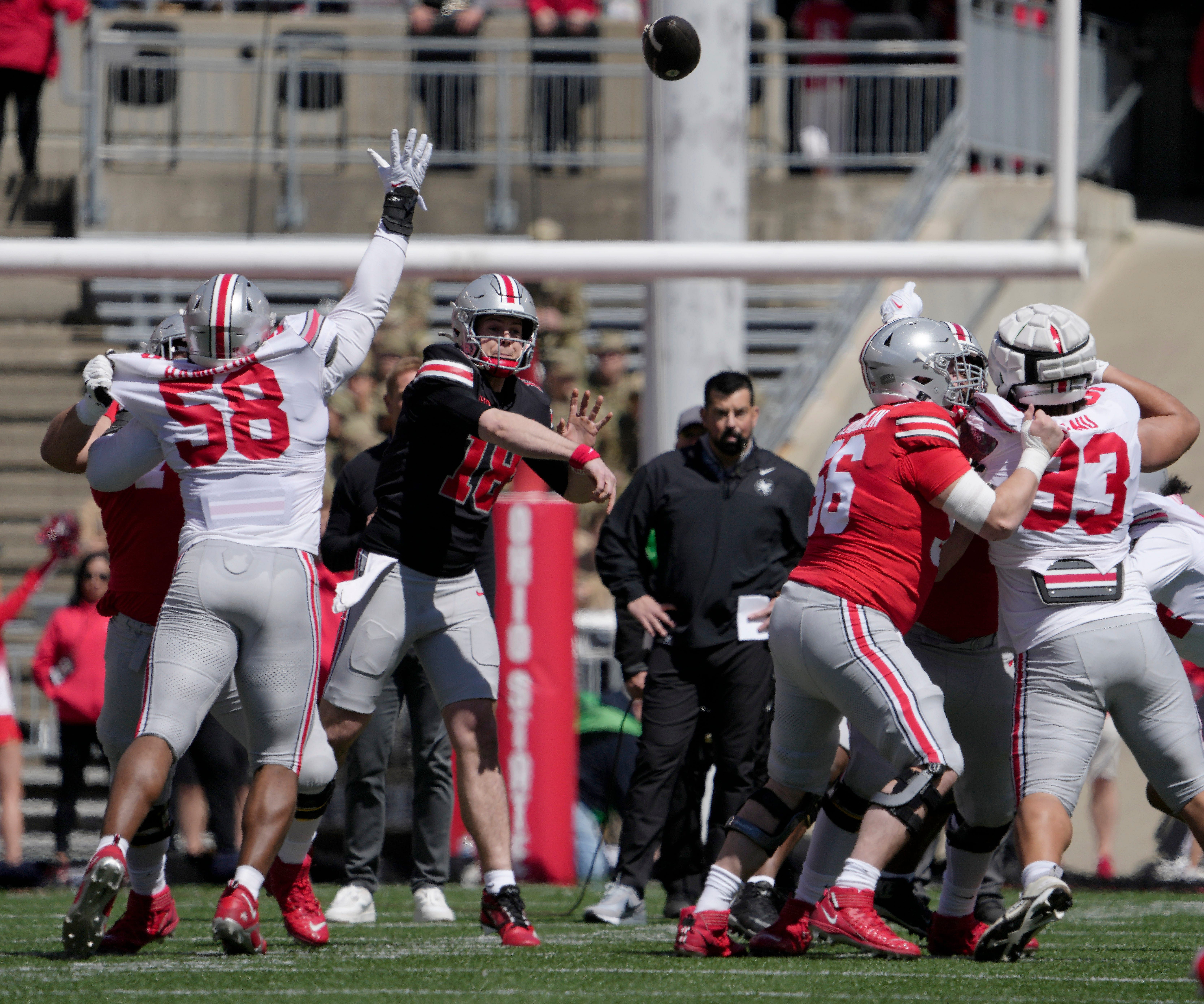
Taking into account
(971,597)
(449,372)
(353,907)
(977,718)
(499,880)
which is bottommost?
(353,907)

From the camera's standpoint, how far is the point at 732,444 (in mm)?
6941

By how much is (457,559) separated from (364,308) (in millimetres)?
840

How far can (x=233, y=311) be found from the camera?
16.6 feet

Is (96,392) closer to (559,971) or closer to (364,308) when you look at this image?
(364,308)

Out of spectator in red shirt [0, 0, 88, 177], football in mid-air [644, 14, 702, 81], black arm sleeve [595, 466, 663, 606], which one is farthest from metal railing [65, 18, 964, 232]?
black arm sleeve [595, 466, 663, 606]

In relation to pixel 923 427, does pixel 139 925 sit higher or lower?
lower

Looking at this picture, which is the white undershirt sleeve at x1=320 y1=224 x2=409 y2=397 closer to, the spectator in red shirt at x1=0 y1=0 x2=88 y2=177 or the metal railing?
the spectator in red shirt at x1=0 y1=0 x2=88 y2=177

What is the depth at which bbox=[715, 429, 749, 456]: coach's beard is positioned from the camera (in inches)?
273

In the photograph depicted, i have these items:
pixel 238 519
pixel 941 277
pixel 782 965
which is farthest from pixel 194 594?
pixel 941 277

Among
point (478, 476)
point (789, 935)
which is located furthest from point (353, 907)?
point (789, 935)

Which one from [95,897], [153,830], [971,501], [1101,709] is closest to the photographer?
[95,897]

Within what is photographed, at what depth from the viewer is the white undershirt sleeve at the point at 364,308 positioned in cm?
529

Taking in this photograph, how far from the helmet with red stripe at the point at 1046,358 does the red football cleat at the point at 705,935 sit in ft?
5.58

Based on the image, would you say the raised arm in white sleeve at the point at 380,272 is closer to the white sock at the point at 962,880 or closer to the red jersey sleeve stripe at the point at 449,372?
the red jersey sleeve stripe at the point at 449,372
